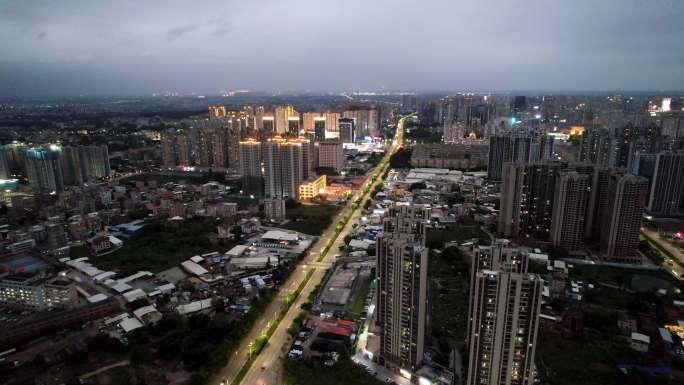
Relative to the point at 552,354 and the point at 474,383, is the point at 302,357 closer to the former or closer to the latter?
the point at 474,383

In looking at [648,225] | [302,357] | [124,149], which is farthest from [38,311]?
[124,149]

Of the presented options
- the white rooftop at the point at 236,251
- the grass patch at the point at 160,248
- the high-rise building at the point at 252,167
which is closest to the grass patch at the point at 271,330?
the white rooftop at the point at 236,251

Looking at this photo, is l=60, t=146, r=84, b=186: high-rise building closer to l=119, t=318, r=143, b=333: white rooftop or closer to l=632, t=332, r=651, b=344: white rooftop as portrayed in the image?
l=119, t=318, r=143, b=333: white rooftop

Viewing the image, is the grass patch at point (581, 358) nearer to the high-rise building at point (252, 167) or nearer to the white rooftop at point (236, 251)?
the white rooftop at point (236, 251)

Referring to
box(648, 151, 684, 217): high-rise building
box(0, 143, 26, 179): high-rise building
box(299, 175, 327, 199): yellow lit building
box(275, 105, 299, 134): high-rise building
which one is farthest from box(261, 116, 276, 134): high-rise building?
box(648, 151, 684, 217): high-rise building

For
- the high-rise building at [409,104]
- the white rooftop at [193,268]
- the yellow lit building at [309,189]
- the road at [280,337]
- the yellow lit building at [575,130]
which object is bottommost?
the road at [280,337]

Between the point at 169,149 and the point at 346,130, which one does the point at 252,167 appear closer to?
the point at 169,149

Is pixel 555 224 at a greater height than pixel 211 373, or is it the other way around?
pixel 555 224
